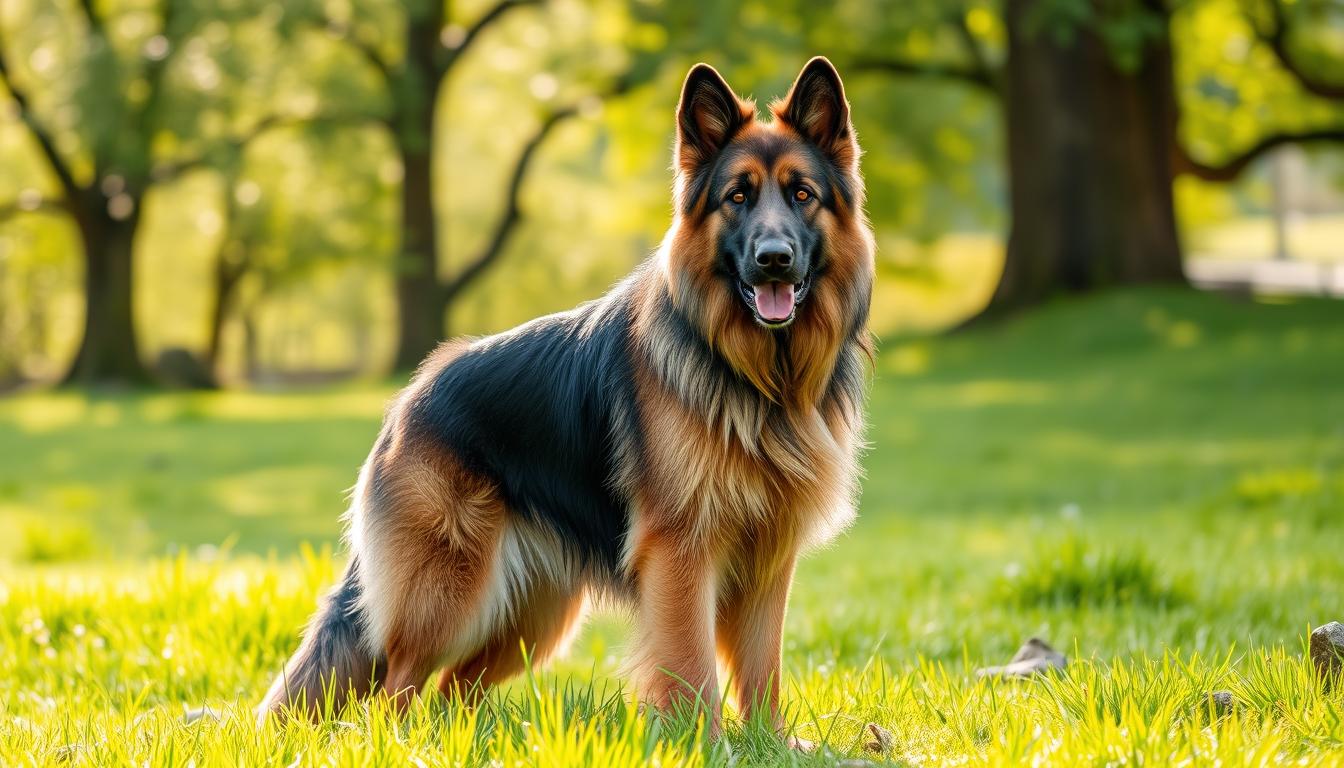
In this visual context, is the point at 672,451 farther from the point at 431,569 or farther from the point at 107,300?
the point at 107,300

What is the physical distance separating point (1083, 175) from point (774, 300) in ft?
60.6

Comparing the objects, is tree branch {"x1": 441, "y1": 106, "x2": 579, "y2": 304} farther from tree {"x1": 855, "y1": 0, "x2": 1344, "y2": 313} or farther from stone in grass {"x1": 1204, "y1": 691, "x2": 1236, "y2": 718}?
stone in grass {"x1": 1204, "y1": 691, "x2": 1236, "y2": 718}

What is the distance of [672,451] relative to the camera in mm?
4480

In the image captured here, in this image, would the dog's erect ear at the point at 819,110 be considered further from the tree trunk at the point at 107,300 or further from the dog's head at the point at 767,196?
the tree trunk at the point at 107,300

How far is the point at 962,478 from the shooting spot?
13.6m

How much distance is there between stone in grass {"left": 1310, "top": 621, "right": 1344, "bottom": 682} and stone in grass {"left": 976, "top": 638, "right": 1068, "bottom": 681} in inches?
33.1

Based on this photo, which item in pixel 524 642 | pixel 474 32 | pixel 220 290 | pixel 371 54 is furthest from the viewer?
pixel 220 290

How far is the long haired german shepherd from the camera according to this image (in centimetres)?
446

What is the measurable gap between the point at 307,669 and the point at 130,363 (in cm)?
2540

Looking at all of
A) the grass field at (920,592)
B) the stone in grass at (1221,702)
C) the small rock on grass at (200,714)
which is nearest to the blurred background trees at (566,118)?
the grass field at (920,592)

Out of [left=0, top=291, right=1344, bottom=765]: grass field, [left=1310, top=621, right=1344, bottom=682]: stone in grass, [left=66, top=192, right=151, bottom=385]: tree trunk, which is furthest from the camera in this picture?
[left=66, top=192, right=151, bottom=385]: tree trunk

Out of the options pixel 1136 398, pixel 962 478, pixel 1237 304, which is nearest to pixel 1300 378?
pixel 1136 398

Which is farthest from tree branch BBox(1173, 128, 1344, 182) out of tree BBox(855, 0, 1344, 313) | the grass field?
the grass field

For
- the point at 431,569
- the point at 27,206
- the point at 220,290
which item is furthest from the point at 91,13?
the point at 431,569
